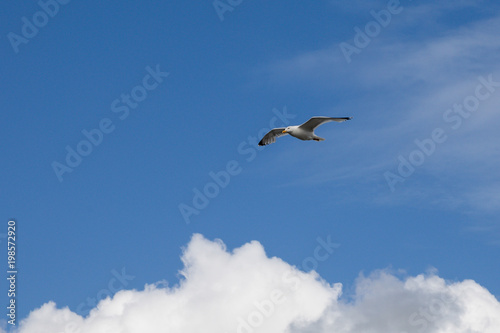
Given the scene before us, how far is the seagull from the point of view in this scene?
71.8 meters

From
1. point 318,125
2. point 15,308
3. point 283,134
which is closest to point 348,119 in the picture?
point 318,125

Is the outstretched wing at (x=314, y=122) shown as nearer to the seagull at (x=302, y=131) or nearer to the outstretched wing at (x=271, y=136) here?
the seagull at (x=302, y=131)

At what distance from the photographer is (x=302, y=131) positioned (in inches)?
2936

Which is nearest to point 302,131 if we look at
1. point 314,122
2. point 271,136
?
point 314,122

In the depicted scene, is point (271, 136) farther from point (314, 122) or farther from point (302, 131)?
point (314, 122)

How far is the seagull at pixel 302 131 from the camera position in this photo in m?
71.8

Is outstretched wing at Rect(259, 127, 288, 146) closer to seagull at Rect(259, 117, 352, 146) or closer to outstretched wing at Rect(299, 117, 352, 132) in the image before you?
seagull at Rect(259, 117, 352, 146)

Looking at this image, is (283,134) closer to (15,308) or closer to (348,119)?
(348,119)

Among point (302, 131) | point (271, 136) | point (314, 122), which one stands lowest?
point (314, 122)

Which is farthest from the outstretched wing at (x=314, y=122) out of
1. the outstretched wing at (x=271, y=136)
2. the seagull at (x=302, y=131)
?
the outstretched wing at (x=271, y=136)

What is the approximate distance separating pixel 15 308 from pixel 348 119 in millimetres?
41962

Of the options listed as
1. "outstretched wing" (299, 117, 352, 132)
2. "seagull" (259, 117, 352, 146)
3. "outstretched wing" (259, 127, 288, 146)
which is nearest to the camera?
"outstretched wing" (299, 117, 352, 132)

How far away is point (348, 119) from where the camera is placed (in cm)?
6769

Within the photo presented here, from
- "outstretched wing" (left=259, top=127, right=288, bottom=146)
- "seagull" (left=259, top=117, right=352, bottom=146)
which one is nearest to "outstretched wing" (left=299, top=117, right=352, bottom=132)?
"seagull" (left=259, top=117, right=352, bottom=146)
